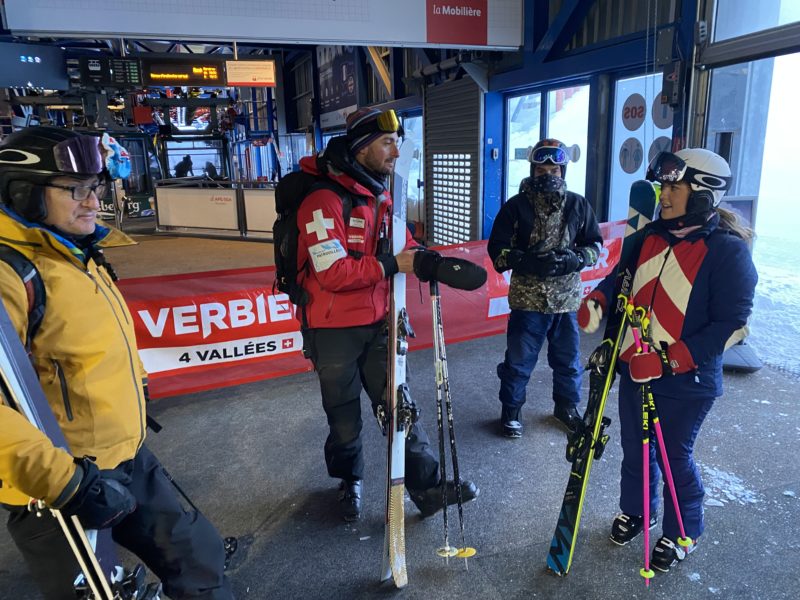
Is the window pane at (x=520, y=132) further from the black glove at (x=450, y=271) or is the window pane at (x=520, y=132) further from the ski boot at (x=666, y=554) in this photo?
the ski boot at (x=666, y=554)

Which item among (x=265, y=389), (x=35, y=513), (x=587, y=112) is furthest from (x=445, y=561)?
(x=587, y=112)

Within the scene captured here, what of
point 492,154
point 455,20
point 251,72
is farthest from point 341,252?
point 251,72

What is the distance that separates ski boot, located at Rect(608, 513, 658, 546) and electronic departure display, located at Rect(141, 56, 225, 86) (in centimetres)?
1041

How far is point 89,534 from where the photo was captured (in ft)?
4.93

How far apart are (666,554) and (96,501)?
2.19m

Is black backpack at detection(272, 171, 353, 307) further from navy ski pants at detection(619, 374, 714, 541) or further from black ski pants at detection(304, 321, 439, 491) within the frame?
navy ski pants at detection(619, 374, 714, 541)

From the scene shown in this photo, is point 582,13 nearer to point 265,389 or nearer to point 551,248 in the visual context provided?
point 551,248

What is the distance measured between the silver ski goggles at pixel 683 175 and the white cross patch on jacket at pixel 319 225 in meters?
1.34

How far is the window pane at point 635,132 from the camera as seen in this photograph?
16.6 feet

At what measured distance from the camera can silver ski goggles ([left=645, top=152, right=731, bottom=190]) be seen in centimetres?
212

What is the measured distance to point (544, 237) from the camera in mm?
3361

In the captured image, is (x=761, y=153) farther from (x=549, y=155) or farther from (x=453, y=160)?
(x=453, y=160)

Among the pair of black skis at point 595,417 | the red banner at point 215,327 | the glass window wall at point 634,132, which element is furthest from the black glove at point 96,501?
the glass window wall at point 634,132

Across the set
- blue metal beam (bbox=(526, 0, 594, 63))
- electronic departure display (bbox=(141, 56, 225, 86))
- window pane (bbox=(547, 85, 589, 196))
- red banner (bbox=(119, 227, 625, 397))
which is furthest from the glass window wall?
electronic departure display (bbox=(141, 56, 225, 86))
